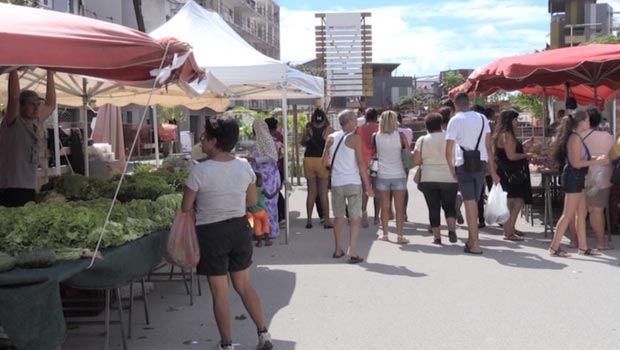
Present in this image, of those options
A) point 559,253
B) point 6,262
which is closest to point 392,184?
point 559,253

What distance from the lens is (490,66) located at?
9.99 meters

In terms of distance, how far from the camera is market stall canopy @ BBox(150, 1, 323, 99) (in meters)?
8.99

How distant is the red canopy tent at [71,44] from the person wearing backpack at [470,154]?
13.6 ft

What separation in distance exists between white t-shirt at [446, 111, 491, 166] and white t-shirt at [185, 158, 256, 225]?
4113 mm

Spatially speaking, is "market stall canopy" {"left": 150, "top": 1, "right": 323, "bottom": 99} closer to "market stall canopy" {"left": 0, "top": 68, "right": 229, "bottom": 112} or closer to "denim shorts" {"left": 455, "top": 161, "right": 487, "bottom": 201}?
"market stall canopy" {"left": 0, "top": 68, "right": 229, "bottom": 112}

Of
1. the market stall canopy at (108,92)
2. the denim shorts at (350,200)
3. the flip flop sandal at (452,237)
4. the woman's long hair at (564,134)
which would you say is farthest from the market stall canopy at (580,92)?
the denim shorts at (350,200)

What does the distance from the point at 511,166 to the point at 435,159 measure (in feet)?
3.96

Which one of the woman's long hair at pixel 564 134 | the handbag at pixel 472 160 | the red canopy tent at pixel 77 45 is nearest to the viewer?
the red canopy tent at pixel 77 45

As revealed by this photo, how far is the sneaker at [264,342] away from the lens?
4.95 meters

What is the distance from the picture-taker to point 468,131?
27.1 feet

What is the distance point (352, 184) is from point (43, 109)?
3.45 m

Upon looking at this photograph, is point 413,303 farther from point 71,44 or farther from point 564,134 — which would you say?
point 71,44

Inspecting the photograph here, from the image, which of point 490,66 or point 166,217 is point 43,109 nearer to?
point 166,217

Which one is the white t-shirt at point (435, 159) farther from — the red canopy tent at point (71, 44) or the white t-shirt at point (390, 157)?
the red canopy tent at point (71, 44)
